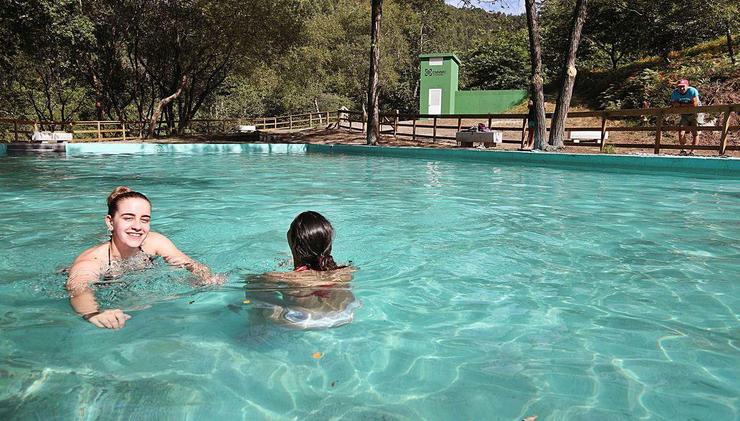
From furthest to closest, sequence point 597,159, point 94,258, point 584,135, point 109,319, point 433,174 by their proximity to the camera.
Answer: point 584,135 < point 597,159 < point 433,174 < point 94,258 < point 109,319

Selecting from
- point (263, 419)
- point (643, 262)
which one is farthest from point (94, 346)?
point (643, 262)

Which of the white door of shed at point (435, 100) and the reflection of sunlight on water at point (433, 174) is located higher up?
the white door of shed at point (435, 100)

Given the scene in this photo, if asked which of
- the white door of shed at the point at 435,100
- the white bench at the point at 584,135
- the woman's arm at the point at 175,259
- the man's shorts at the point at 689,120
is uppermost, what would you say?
the white door of shed at the point at 435,100

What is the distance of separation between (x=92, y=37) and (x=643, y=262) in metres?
22.8

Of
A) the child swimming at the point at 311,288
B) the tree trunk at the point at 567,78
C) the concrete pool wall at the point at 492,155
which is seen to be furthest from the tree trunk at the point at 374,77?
the child swimming at the point at 311,288

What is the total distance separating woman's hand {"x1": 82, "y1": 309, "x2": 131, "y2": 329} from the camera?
3043 mm

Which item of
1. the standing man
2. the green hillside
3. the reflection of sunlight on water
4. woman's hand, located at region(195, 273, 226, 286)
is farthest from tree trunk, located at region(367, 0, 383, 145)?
woman's hand, located at region(195, 273, 226, 286)

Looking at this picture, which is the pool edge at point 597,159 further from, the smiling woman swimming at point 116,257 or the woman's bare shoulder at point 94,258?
the woman's bare shoulder at point 94,258

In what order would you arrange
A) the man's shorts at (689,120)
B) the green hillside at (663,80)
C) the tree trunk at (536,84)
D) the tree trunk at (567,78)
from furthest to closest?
1. the green hillside at (663,80)
2. the tree trunk at (536,84)
3. the tree trunk at (567,78)
4. the man's shorts at (689,120)

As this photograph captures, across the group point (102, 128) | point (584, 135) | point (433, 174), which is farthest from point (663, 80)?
point (102, 128)

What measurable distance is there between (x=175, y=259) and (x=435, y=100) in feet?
80.3

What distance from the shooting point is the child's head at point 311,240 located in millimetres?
3111

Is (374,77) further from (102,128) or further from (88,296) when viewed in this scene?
(88,296)

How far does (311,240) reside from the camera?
3.17m
